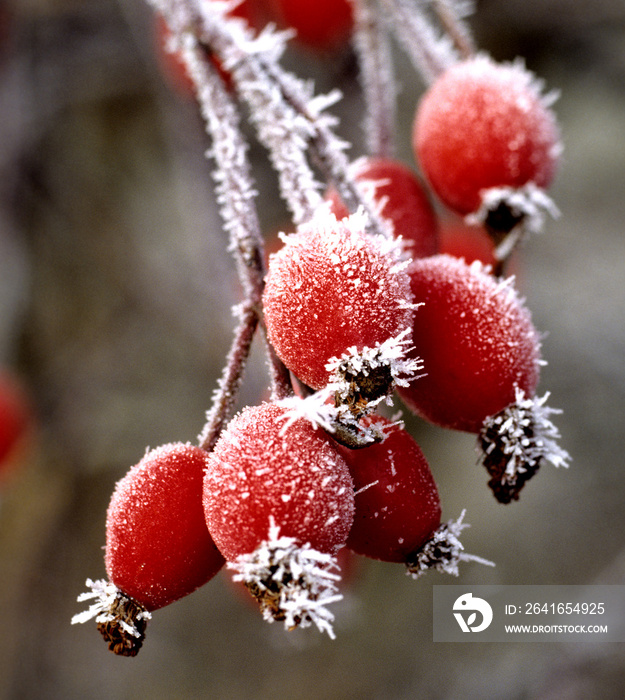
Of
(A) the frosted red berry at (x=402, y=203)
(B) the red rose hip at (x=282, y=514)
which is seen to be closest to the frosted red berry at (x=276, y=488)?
(B) the red rose hip at (x=282, y=514)

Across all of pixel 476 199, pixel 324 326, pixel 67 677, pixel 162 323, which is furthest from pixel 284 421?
pixel 67 677

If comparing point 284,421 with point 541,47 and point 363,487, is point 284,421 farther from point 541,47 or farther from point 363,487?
point 541,47

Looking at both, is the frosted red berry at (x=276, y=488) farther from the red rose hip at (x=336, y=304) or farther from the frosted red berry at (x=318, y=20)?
the frosted red berry at (x=318, y=20)

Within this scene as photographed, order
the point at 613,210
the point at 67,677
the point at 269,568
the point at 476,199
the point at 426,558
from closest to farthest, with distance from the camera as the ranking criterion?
the point at 269,568, the point at 426,558, the point at 476,199, the point at 67,677, the point at 613,210

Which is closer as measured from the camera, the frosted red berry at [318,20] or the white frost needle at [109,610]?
the white frost needle at [109,610]

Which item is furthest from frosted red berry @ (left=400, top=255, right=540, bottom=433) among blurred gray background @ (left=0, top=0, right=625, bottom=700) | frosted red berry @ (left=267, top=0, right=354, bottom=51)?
blurred gray background @ (left=0, top=0, right=625, bottom=700)

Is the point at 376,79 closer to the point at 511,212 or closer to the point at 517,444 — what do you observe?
the point at 511,212
